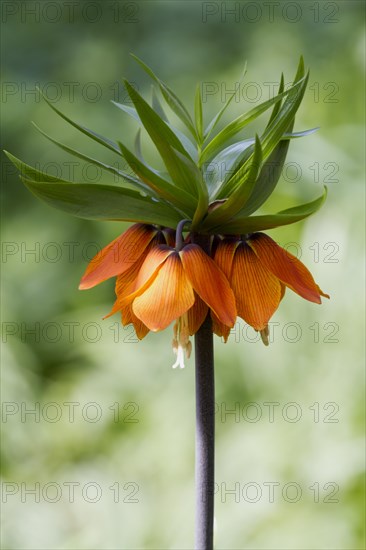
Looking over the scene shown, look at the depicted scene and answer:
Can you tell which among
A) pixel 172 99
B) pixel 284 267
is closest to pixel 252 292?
pixel 284 267

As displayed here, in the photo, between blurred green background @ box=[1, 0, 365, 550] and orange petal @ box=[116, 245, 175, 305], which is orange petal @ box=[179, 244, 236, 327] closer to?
orange petal @ box=[116, 245, 175, 305]

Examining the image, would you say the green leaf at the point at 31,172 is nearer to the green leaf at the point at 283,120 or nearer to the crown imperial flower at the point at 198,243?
the crown imperial flower at the point at 198,243

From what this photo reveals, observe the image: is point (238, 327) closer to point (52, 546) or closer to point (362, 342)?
point (362, 342)

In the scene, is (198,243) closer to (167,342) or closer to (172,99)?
(172,99)

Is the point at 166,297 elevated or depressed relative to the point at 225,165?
depressed

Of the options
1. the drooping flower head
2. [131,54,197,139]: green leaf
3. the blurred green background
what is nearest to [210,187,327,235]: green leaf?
the drooping flower head

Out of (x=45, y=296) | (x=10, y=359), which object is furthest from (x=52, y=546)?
(x=45, y=296)
